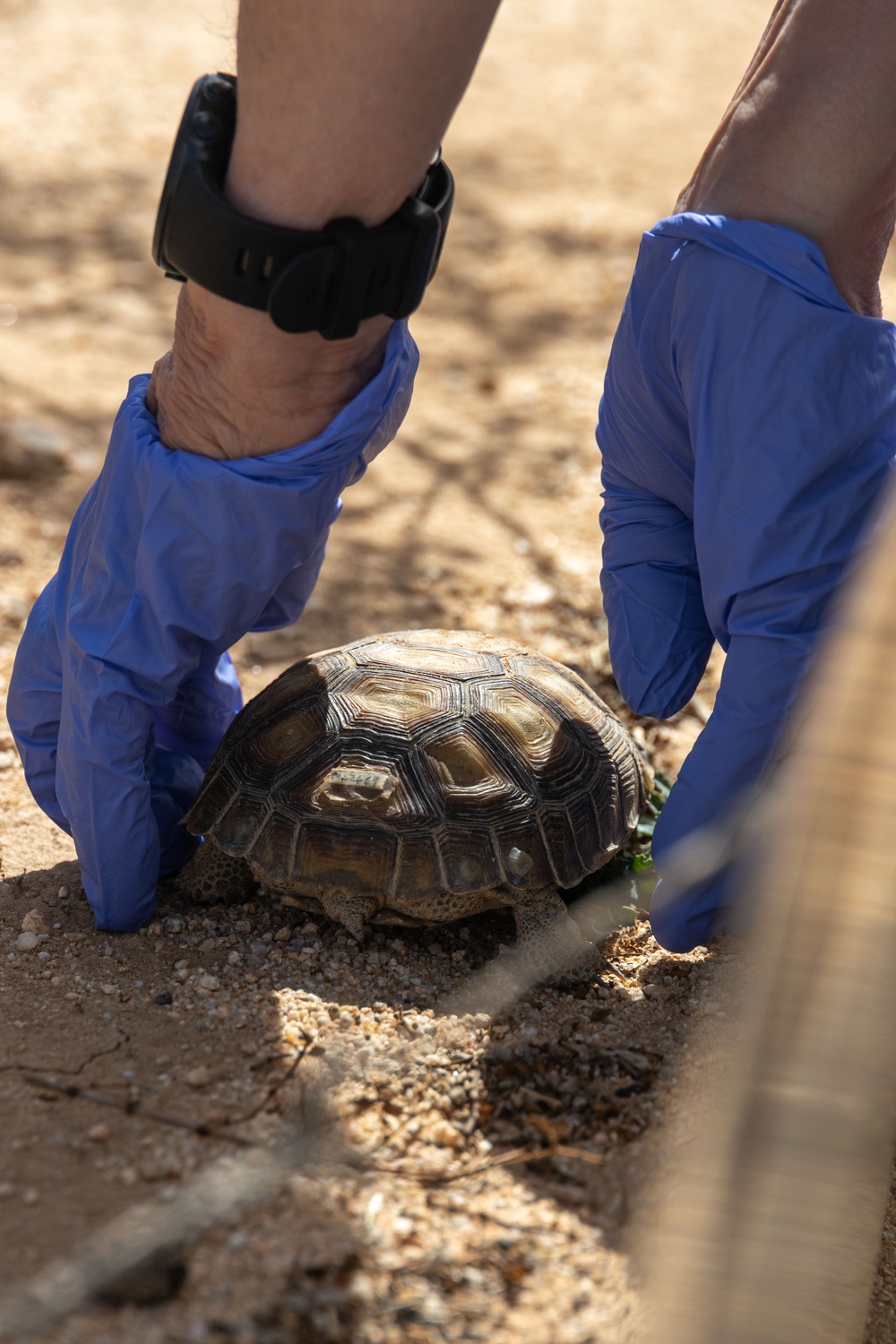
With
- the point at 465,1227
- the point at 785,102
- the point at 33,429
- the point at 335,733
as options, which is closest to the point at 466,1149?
the point at 465,1227

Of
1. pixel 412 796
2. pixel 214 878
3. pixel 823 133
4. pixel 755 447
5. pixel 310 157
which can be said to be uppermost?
pixel 823 133

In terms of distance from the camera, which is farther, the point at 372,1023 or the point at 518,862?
the point at 518,862

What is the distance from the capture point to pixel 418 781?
262 cm

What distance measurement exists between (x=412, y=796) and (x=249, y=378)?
992 millimetres

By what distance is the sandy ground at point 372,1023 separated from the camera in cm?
163

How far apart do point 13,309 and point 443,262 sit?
9.27ft

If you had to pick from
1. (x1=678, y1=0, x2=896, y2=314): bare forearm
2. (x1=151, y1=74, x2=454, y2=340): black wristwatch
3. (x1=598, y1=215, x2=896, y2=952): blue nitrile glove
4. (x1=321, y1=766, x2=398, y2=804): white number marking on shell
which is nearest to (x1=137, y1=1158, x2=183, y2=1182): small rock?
(x1=321, y1=766, x2=398, y2=804): white number marking on shell

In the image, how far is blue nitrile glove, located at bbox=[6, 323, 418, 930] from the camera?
7.63 feet

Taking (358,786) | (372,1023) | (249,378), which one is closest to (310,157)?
(249,378)

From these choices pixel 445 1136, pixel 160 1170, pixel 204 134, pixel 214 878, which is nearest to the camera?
pixel 160 1170

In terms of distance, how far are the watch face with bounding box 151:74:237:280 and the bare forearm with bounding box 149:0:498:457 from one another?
5 centimetres

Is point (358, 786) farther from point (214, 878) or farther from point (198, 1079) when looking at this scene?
point (198, 1079)

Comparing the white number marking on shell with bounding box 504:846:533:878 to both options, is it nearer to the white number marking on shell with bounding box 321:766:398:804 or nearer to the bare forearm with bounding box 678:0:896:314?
the white number marking on shell with bounding box 321:766:398:804

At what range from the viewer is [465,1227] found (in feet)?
5.63
